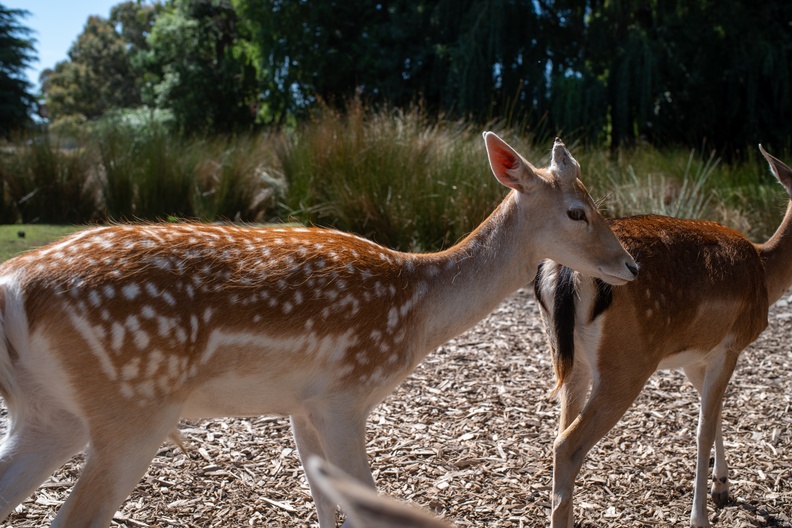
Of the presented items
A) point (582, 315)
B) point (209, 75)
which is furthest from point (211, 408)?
point (209, 75)

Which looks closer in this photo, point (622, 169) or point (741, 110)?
point (622, 169)

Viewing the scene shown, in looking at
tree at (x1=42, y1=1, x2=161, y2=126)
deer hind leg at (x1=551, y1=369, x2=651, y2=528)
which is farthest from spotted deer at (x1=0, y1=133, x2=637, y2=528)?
tree at (x1=42, y1=1, x2=161, y2=126)

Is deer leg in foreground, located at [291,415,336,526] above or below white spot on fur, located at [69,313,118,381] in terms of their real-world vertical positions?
below

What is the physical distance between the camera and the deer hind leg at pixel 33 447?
2605 mm

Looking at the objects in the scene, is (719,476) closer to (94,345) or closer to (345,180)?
(94,345)

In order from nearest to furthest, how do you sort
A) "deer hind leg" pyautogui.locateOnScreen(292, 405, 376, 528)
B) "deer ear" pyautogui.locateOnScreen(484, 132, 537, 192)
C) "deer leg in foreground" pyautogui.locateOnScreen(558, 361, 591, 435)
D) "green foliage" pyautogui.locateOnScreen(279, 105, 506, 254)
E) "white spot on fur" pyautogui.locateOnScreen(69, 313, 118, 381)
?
"white spot on fur" pyautogui.locateOnScreen(69, 313, 118, 381)
"deer hind leg" pyautogui.locateOnScreen(292, 405, 376, 528)
"deer ear" pyautogui.locateOnScreen(484, 132, 537, 192)
"deer leg in foreground" pyautogui.locateOnScreen(558, 361, 591, 435)
"green foliage" pyautogui.locateOnScreen(279, 105, 506, 254)

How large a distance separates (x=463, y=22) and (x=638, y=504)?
13560 millimetres

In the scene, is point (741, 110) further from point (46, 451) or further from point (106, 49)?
point (106, 49)

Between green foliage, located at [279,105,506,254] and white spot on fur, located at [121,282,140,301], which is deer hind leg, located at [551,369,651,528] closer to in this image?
white spot on fur, located at [121,282,140,301]

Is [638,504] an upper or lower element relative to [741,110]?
lower

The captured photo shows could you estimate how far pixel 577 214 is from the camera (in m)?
3.14

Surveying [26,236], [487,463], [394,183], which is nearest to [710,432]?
[487,463]

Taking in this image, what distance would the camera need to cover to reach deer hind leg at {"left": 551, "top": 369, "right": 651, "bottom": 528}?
3.18 metres

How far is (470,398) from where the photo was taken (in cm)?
485
